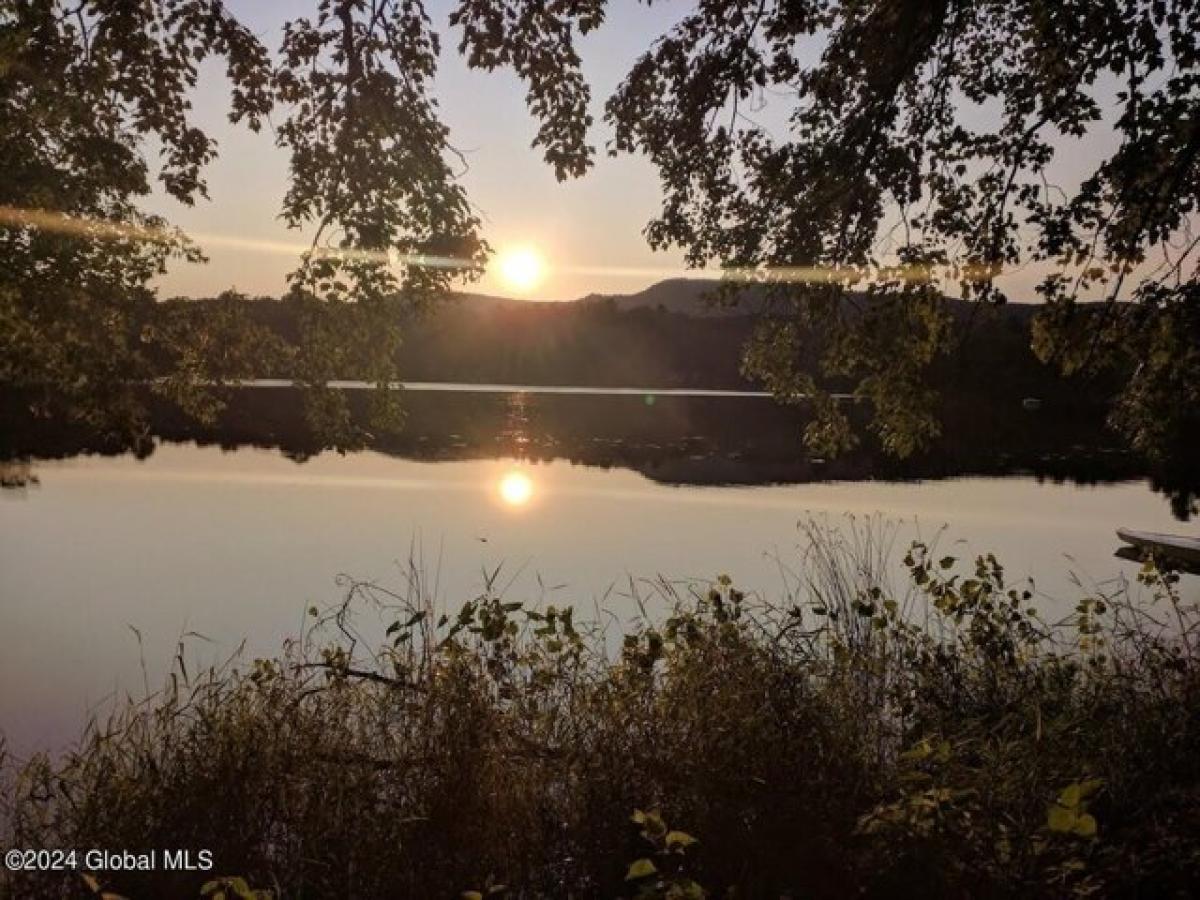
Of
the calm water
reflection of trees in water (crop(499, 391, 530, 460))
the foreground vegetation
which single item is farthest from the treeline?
the foreground vegetation

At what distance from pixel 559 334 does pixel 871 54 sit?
6431 inches

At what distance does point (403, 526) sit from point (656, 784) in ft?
78.9

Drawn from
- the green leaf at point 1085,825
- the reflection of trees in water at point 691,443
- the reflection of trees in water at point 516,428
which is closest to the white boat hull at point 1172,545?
the reflection of trees in water at point 691,443

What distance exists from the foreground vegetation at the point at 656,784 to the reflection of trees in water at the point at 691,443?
70.0 feet

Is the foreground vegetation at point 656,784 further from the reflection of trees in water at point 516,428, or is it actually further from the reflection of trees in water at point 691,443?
the reflection of trees in water at point 516,428

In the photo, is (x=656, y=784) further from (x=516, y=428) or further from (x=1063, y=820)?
(x=516, y=428)

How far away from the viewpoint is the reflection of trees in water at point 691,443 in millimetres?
41906

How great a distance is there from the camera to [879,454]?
5009 cm

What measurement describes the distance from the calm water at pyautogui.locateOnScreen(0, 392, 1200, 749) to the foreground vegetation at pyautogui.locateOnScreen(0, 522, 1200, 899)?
5.16 metres

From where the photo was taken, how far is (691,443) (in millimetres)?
56031

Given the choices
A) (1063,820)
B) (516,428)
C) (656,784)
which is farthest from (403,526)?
(516,428)

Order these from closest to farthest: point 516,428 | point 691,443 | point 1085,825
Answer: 1. point 1085,825
2. point 691,443
3. point 516,428

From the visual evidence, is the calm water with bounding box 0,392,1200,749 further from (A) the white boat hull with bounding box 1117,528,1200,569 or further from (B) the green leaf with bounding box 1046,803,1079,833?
(B) the green leaf with bounding box 1046,803,1079,833

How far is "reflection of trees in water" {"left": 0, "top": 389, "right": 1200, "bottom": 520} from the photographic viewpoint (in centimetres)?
4191
